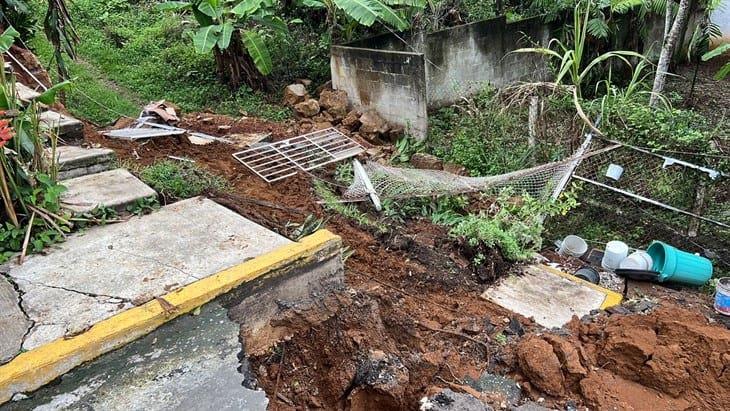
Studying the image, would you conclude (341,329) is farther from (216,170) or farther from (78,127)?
(78,127)

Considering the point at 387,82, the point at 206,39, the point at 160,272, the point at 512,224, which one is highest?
the point at 206,39

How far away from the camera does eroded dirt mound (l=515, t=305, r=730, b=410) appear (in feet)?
9.04

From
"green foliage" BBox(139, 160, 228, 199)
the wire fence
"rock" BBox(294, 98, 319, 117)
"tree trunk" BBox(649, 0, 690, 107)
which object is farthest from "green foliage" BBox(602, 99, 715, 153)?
"rock" BBox(294, 98, 319, 117)

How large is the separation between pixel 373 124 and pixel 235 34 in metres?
2.72

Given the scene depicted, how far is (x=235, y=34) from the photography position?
8.44 meters

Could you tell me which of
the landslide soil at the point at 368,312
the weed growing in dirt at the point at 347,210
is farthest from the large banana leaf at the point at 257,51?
the weed growing in dirt at the point at 347,210

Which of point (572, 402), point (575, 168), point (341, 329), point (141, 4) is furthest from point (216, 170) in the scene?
point (141, 4)

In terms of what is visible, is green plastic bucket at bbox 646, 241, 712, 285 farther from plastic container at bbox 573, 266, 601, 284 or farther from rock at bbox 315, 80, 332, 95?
rock at bbox 315, 80, 332, 95

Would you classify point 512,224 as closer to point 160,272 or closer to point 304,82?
point 160,272

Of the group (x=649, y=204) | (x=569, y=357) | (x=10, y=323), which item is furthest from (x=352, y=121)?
(x=10, y=323)

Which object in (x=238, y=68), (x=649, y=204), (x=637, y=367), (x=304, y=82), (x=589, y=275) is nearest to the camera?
(x=637, y=367)

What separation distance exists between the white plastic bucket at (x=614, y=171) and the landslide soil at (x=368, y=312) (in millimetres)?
1367

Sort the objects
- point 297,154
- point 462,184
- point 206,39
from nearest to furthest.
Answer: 1. point 462,184
2. point 297,154
3. point 206,39

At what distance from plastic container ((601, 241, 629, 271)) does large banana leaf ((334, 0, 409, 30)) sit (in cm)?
443
